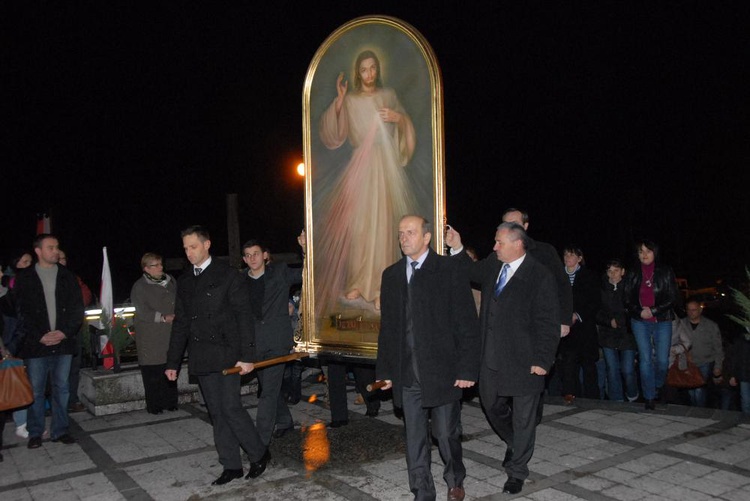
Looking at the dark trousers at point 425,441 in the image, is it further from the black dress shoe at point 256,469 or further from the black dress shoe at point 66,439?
the black dress shoe at point 66,439

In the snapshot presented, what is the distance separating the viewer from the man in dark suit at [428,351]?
4613mm

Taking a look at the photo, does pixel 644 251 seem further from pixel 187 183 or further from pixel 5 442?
pixel 187 183

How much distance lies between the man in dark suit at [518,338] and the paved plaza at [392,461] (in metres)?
0.47

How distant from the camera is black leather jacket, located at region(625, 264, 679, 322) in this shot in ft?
24.3

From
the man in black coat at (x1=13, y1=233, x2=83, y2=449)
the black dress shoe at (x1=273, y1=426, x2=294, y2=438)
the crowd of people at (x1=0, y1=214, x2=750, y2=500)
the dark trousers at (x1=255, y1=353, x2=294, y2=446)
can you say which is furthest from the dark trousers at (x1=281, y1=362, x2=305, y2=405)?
the man in black coat at (x1=13, y1=233, x2=83, y2=449)

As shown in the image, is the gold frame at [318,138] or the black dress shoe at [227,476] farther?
the gold frame at [318,138]

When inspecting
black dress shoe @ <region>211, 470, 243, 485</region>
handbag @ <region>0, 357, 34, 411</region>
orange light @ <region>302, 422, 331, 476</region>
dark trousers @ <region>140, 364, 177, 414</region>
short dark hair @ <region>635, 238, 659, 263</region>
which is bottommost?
orange light @ <region>302, 422, 331, 476</region>

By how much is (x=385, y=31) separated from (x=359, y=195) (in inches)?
67.1

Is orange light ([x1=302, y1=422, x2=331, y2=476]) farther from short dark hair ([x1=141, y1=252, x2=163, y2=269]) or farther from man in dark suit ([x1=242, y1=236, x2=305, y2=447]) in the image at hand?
short dark hair ([x1=141, y1=252, x2=163, y2=269])

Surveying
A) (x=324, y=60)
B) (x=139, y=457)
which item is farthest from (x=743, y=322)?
(x=139, y=457)

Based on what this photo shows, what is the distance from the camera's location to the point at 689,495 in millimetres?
4742

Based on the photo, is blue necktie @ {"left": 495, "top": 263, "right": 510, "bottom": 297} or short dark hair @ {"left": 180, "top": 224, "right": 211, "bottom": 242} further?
short dark hair @ {"left": 180, "top": 224, "right": 211, "bottom": 242}

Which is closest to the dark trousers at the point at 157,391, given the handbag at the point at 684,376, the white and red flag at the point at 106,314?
the white and red flag at the point at 106,314

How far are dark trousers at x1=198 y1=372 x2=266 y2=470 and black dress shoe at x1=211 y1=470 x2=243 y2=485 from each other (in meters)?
0.04
